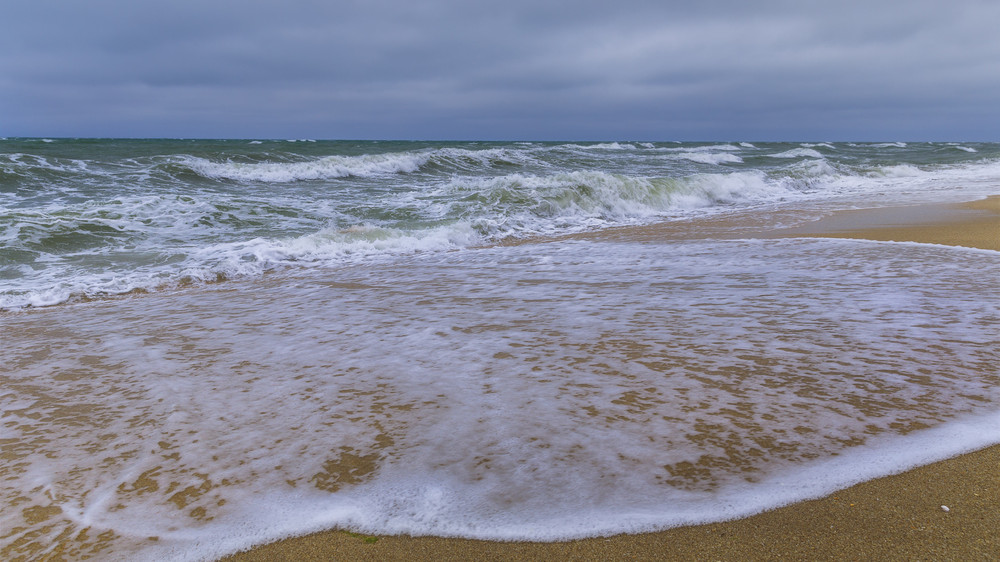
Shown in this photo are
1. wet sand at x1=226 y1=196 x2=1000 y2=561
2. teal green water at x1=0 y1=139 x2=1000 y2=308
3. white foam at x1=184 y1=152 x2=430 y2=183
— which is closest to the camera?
wet sand at x1=226 y1=196 x2=1000 y2=561

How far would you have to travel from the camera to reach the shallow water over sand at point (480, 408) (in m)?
1.96

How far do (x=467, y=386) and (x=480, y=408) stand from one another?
10.7 inches

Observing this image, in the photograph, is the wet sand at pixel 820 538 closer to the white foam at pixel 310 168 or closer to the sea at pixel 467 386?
the sea at pixel 467 386

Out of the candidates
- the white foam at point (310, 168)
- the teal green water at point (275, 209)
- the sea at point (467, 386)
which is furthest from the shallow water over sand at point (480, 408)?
the white foam at point (310, 168)

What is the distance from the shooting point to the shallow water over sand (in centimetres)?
196

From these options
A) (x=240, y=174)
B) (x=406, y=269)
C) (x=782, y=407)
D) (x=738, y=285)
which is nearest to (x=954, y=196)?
(x=738, y=285)

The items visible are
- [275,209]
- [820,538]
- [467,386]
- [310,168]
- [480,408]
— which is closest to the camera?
[820,538]

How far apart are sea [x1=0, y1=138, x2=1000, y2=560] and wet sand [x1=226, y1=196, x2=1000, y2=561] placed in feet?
0.18

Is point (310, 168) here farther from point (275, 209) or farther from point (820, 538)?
point (820, 538)

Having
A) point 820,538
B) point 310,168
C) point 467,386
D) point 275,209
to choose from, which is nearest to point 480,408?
point 467,386

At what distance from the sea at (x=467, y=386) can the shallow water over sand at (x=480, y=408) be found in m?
0.01

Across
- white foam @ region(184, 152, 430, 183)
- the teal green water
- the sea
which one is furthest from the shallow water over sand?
white foam @ region(184, 152, 430, 183)

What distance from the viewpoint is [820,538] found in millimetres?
1730

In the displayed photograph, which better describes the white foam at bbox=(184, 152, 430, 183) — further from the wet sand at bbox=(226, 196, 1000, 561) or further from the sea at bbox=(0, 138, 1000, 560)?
the wet sand at bbox=(226, 196, 1000, 561)
